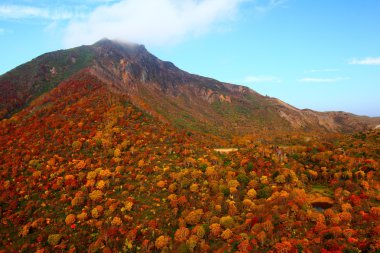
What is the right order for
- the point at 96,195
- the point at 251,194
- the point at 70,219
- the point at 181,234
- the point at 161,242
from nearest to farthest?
1. the point at 161,242
2. the point at 181,234
3. the point at 70,219
4. the point at 251,194
5. the point at 96,195

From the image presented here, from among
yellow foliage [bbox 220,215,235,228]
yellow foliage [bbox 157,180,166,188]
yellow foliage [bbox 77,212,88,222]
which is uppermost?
yellow foliage [bbox 157,180,166,188]

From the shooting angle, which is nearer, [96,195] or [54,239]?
[54,239]

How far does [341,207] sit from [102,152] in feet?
211

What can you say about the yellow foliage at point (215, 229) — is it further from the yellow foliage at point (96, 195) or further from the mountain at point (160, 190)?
the yellow foliage at point (96, 195)

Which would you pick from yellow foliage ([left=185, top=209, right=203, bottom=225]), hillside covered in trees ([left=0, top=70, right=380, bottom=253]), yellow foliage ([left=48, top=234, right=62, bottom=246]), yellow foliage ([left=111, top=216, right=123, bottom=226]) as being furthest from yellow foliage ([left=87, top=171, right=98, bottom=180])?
yellow foliage ([left=185, top=209, right=203, bottom=225])

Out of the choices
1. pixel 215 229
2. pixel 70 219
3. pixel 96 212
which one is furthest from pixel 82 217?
pixel 215 229

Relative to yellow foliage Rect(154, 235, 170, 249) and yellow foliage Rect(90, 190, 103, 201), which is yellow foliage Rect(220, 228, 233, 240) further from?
yellow foliage Rect(90, 190, 103, 201)

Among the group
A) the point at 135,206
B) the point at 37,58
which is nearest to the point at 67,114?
the point at 135,206

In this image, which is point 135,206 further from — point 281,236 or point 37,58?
point 37,58

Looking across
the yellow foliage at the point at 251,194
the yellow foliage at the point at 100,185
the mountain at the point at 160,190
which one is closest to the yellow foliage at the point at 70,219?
the mountain at the point at 160,190

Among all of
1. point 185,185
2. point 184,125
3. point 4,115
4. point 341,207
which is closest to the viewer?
point 341,207

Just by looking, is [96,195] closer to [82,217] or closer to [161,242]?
[82,217]

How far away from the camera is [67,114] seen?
101875 mm

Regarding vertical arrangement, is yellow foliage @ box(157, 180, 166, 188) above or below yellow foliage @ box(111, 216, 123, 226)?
above
